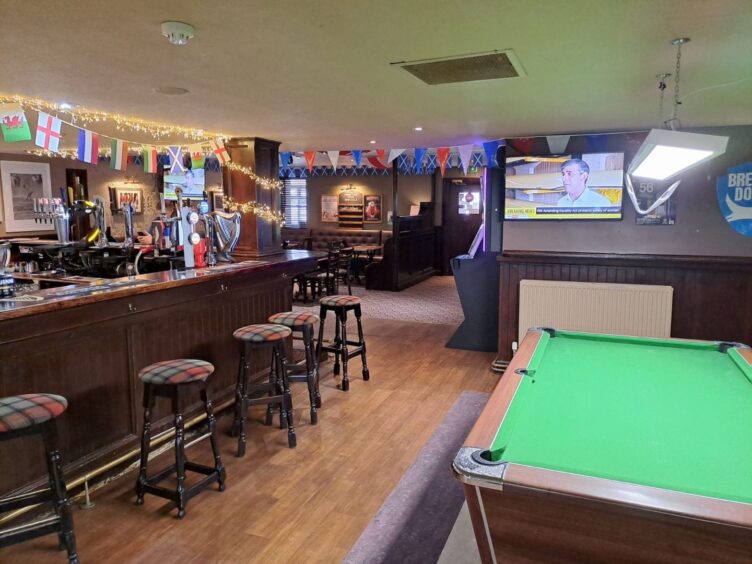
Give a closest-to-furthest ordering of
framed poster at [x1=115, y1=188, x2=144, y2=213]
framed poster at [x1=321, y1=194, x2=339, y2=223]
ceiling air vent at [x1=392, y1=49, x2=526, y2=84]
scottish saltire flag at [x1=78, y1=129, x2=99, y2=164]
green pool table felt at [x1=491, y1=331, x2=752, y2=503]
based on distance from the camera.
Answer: green pool table felt at [x1=491, y1=331, x2=752, y2=503], ceiling air vent at [x1=392, y1=49, x2=526, y2=84], scottish saltire flag at [x1=78, y1=129, x2=99, y2=164], framed poster at [x1=115, y1=188, x2=144, y2=213], framed poster at [x1=321, y1=194, x2=339, y2=223]

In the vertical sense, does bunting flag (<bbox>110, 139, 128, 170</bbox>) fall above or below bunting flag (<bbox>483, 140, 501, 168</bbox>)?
below

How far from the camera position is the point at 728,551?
1.39 meters

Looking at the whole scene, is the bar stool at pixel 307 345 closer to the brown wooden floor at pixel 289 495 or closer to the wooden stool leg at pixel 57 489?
the brown wooden floor at pixel 289 495

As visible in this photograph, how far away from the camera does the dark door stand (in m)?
11.7

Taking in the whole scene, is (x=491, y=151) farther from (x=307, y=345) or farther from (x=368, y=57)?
(x=368, y=57)

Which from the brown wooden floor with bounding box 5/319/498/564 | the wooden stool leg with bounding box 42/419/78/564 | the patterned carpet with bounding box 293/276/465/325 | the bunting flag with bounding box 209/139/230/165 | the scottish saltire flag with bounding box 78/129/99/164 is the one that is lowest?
the brown wooden floor with bounding box 5/319/498/564

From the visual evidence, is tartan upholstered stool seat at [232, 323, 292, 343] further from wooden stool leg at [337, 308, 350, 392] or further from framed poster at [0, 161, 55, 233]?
framed poster at [0, 161, 55, 233]

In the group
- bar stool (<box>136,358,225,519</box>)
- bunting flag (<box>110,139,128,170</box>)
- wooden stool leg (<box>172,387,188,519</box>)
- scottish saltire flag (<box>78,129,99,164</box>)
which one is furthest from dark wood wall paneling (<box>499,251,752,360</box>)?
scottish saltire flag (<box>78,129,99,164</box>)

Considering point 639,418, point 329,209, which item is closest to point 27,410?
point 639,418

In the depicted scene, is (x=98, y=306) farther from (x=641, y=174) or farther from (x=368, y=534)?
(x=641, y=174)

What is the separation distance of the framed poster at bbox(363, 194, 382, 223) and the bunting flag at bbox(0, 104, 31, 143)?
Result: 923 centimetres

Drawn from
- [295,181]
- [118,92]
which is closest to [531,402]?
[118,92]

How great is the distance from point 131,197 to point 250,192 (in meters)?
6.35

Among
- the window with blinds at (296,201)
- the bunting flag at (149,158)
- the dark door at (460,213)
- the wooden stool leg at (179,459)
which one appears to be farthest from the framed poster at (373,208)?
the wooden stool leg at (179,459)
